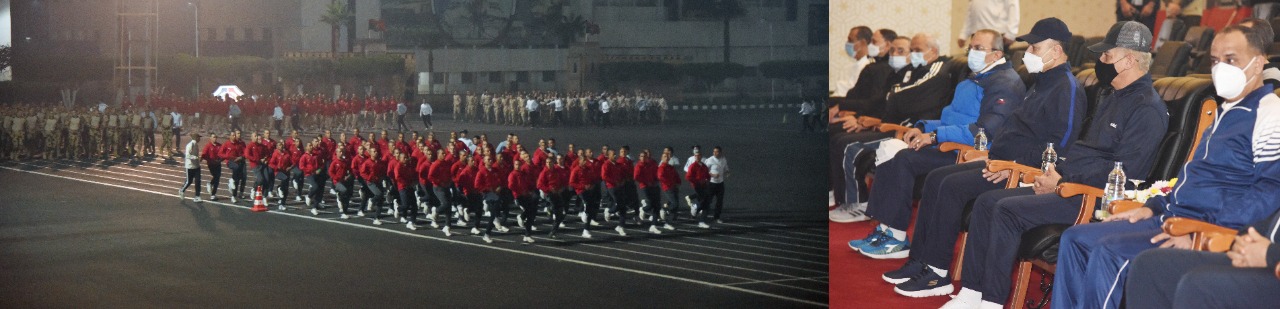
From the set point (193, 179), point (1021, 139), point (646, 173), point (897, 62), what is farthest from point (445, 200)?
point (897, 62)

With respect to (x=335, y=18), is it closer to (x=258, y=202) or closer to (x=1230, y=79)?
(x=258, y=202)

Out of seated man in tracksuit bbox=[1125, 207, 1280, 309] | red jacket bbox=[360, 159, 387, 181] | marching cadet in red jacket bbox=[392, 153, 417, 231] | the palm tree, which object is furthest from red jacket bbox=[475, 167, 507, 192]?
seated man in tracksuit bbox=[1125, 207, 1280, 309]

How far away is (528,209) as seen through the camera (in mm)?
3932

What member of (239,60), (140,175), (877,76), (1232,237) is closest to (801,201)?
(1232,237)

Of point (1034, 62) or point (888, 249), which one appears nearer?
point (1034, 62)

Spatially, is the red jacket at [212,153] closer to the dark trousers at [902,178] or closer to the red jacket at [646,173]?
the red jacket at [646,173]

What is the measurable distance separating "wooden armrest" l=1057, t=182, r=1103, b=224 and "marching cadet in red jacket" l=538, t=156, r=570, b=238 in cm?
155

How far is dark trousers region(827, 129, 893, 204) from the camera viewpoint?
5.55m

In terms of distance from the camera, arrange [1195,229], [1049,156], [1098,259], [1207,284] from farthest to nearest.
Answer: [1049,156]
[1098,259]
[1195,229]
[1207,284]

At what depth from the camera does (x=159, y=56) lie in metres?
3.89

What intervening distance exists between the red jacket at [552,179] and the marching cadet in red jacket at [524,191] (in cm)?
4

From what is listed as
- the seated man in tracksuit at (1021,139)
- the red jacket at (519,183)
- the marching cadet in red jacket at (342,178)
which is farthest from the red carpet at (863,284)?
the marching cadet in red jacket at (342,178)

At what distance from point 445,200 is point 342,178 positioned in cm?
34

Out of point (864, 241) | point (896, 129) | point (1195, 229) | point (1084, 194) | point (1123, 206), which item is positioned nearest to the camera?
point (1195, 229)
